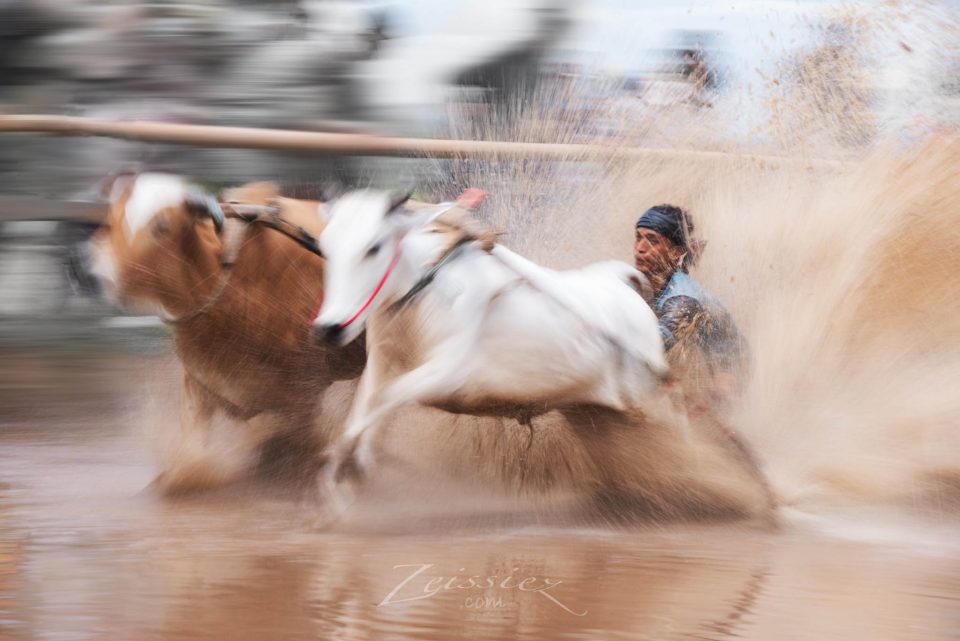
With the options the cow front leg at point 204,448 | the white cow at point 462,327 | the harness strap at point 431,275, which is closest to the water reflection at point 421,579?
the cow front leg at point 204,448

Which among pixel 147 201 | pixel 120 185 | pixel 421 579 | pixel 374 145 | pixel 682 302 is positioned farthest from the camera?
pixel 374 145

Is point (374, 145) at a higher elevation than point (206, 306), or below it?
higher

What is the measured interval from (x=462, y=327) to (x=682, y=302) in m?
0.77

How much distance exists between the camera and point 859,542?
13.1 ft

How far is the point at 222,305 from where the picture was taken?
14.8ft

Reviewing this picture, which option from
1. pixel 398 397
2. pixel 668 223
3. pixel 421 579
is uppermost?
pixel 668 223

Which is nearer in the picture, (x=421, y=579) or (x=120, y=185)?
(x=421, y=579)

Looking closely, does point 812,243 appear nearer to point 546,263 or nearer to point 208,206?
point 546,263

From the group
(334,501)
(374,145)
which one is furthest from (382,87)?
(334,501)

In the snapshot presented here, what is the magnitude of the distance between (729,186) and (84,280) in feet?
7.78

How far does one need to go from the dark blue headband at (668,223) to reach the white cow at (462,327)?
458 millimetres

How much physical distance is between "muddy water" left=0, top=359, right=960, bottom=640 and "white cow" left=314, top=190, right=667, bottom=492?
0.39 m

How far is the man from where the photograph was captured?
4.28 meters

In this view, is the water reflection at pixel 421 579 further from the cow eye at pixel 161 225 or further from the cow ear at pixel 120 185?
the cow ear at pixel 120 185
